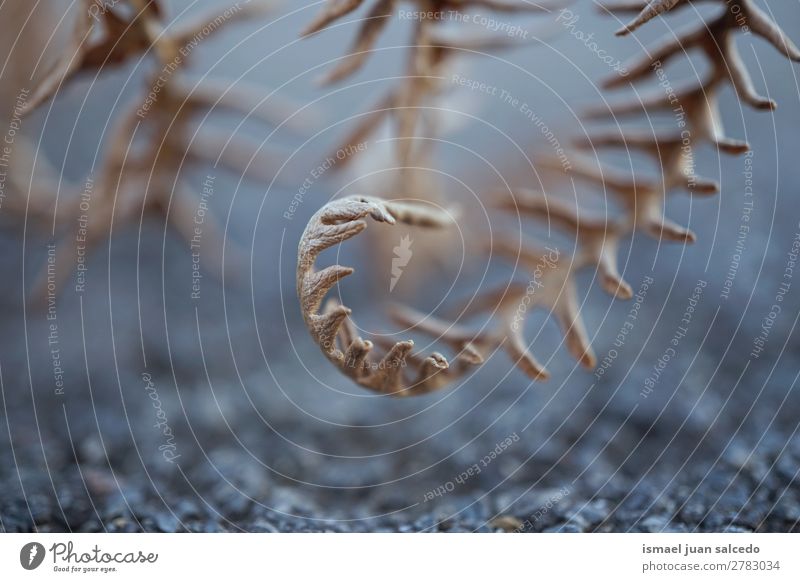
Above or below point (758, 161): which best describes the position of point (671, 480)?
below

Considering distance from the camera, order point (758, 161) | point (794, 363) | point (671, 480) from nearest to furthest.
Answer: point (671, 480) → point (794, 363) → point (758, 161)

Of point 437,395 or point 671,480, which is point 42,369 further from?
point 671,480

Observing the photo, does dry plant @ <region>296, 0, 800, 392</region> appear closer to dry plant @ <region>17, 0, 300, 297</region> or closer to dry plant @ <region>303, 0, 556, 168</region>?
dry plant @ <region>303, 0, 556, 168</region>

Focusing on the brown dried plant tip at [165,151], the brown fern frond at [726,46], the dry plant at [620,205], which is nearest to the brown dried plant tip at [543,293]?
the dry plant at [620,205]

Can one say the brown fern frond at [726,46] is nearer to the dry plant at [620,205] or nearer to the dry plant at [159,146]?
the dry plant at [620,205]

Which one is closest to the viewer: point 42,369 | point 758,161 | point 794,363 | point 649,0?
point 649,0
